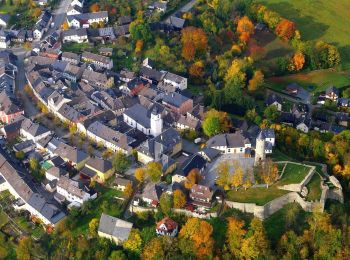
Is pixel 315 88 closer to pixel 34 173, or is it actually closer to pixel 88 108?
pixel 88 108

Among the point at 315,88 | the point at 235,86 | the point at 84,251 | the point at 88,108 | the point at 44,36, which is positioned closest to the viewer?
the point at 84,251

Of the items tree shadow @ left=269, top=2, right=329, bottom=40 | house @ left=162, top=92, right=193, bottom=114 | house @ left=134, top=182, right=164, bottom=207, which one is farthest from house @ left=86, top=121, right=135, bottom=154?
tree shadow @ left=269, top=2, right=329, bottom=40

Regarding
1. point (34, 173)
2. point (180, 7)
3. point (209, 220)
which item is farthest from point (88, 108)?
point (180, 7)

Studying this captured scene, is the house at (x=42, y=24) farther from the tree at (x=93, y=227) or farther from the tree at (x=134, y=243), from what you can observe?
the tree at (x=134, y=243)

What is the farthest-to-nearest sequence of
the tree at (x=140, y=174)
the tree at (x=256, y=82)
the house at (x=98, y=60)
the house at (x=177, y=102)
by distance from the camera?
1. the house at (x=98, y=60)
2. the tree at (x=256, y=82)
3. the house at (x=177, y=102)
4. the tree at (x=140, y=174)

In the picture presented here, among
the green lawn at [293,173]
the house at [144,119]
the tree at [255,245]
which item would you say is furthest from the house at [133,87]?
the tree at [255,245]

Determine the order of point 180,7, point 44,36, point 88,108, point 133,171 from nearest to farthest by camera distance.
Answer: point 133,171
point 88,108
point 44,36
point 180,7

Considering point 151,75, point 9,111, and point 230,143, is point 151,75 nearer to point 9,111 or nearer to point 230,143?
point 9,111
